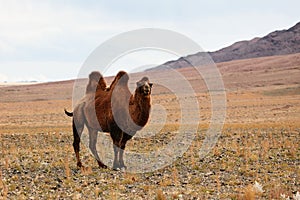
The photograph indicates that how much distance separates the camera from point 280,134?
86.6ft

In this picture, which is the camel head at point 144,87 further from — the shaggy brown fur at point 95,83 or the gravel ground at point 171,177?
the shaggy brown fur at point 95,83

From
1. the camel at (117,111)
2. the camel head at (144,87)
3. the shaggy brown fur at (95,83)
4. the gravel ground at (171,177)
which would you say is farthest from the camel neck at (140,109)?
the shaggy brown fur at (95,83)

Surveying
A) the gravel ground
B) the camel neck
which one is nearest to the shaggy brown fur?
the camel neck

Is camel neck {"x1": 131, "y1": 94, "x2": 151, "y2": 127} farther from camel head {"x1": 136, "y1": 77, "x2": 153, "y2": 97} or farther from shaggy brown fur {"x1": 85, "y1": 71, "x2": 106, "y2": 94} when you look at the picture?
shaggy brown fur {"x1": 85, "y1": 71, "x2": 106, "y2": 94}

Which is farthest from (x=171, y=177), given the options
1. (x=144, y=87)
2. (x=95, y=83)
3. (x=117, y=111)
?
(x=95, y=83)

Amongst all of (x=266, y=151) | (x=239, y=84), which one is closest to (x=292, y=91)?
(x=239, y=84)

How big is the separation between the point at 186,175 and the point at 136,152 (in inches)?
250

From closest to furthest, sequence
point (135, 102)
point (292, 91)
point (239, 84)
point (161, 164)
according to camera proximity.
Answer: point (135, 102), point (161, 164), point (292, 91), point (239, 84)

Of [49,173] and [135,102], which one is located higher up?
[135,102]

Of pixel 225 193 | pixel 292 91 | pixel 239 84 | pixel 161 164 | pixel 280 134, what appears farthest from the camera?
pixel 239 84

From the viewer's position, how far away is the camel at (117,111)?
13234 millimetres

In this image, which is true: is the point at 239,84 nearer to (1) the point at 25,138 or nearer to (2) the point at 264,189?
(1) the point at 25,138

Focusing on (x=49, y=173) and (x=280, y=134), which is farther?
(x=280, y=134)

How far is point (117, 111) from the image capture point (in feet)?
45.8
